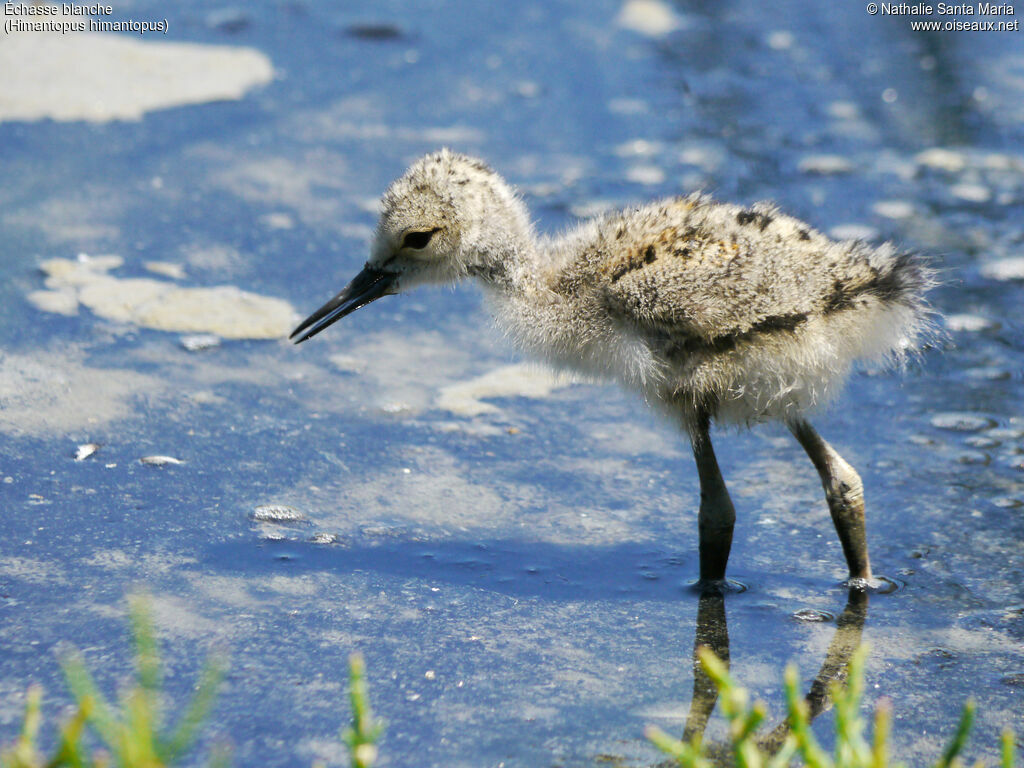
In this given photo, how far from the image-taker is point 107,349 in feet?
14.0

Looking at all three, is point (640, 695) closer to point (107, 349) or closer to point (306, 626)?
point (306, 626)

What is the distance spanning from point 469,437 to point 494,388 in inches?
13.8

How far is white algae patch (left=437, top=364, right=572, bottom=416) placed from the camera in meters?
4.22

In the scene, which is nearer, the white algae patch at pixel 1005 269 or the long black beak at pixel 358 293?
the long black beak at pixel 358 293

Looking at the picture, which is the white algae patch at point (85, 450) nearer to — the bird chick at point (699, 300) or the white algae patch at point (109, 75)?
the bird chick at point (699, 300)

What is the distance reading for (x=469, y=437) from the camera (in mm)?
4043

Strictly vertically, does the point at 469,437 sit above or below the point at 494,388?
below

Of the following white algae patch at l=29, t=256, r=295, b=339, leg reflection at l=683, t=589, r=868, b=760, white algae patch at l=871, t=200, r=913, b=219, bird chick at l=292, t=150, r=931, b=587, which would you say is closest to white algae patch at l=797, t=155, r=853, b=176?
white algae patch at l=871, t=200, r=913, b=219

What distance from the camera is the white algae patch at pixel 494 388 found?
4219 mm

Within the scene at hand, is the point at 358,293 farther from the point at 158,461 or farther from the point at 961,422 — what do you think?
the point at 961,422

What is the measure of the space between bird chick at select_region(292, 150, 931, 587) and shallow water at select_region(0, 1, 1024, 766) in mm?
403

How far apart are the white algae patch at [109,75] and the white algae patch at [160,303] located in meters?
1.37

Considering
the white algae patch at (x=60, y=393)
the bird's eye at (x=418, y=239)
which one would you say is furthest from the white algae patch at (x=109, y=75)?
the bird's eye at (x=418, y=239)

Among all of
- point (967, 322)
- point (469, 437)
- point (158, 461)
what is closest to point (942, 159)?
point (967, 322)
